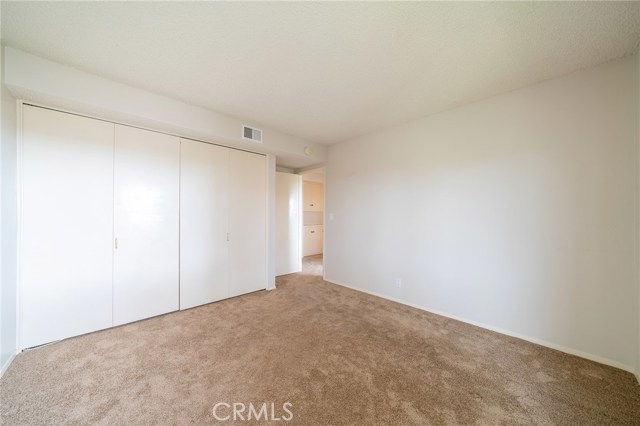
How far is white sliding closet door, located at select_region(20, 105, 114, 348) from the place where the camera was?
2018 millimetres

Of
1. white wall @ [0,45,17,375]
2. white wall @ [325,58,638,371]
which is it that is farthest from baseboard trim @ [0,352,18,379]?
white wall @ [325,58,638,371]

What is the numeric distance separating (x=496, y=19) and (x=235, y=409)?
3032 millimetres

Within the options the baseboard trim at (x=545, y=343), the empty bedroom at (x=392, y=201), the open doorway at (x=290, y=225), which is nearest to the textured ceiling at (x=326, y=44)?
the empty bedroom at (x=392, y=201)

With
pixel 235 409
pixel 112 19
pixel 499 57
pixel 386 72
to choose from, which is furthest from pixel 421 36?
pixel 235 409

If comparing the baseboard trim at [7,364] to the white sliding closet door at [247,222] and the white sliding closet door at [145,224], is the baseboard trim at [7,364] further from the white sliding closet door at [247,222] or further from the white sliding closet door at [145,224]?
the white sliding closet door at [247,222]

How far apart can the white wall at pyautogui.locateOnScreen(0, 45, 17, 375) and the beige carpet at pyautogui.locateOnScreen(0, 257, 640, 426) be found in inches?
9.1

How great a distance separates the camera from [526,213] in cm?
222

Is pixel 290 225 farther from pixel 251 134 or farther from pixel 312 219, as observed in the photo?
pixel 251 134

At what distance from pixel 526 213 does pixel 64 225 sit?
4.49m

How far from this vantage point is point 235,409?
1.41 metres

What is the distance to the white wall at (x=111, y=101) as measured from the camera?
1822 mm

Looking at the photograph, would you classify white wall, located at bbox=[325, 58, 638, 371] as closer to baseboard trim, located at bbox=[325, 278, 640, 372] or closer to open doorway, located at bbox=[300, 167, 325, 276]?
baseboard trim, located at bbox=[325, 278, 640, 372]

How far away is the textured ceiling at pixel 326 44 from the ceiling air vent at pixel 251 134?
67 centimetres

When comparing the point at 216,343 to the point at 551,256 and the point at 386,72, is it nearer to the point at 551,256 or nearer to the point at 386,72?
the point at 386,72
